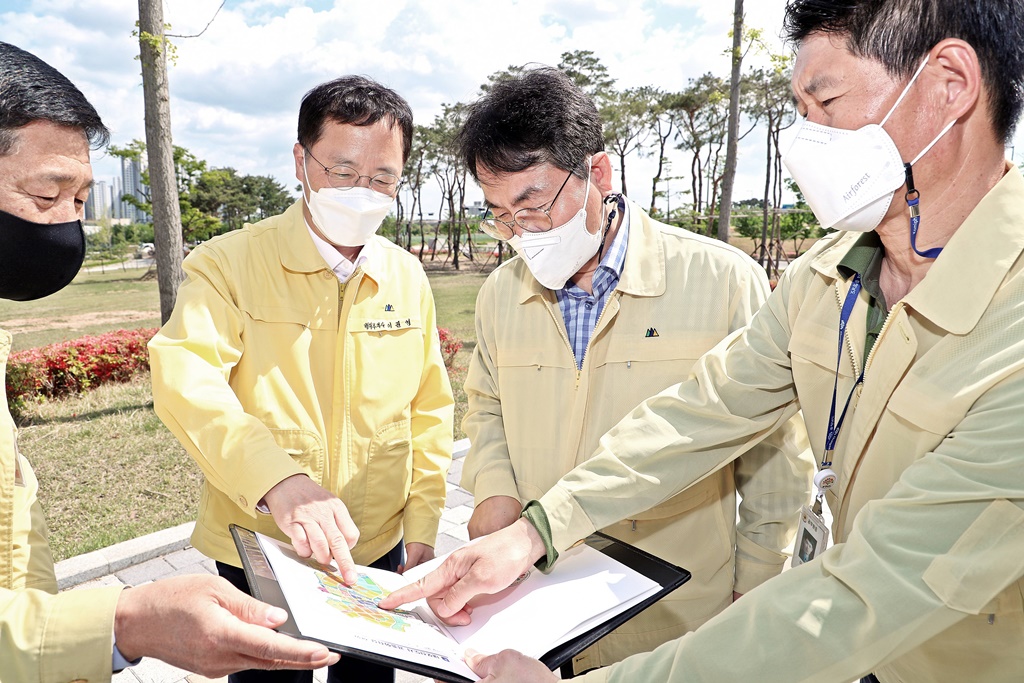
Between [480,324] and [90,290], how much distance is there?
27375mm

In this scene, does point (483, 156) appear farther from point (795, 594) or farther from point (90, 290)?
point (90, 290)

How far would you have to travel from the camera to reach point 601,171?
211 centimetres

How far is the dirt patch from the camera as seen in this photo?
15.1 m

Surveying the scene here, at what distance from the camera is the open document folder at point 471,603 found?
3.92ft

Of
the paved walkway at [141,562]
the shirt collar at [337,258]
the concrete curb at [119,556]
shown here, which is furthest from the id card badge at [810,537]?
the concrete curb at [119,556]

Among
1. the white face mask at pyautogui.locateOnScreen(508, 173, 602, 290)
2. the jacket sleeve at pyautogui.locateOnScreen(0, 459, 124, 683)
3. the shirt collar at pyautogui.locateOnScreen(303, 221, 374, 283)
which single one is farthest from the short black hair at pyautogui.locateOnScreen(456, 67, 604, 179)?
the jacket sleeve at pyautogui.locateOnScreen(0, 459, 124, 683)

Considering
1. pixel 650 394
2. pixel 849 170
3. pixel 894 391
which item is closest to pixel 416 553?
pixel 650 394

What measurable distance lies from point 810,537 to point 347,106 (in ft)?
5.97

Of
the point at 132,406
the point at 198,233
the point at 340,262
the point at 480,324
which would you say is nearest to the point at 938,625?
the point at 480,324

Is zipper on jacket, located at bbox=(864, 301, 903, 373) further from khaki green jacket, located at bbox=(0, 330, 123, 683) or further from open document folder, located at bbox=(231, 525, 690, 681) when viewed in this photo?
khaki green jacket, located at bbox=(0, 330, 123, 683)

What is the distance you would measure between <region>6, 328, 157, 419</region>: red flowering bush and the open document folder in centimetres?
632

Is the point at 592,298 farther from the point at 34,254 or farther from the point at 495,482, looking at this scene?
the point at 34,254

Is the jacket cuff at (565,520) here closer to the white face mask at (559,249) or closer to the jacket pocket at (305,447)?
the white face mask at (559,249)

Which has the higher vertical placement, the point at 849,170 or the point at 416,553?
the point at 849,170
